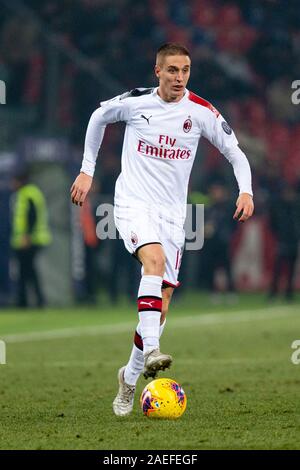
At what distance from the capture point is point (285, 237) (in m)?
23.2

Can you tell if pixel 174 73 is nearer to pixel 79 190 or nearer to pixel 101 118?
pixel 101 118

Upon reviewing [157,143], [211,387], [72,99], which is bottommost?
[211,387]

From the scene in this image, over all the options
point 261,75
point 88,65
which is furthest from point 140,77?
point 261,75

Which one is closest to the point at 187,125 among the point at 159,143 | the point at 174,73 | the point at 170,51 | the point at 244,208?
the point at 159,143

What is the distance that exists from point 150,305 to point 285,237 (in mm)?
15370

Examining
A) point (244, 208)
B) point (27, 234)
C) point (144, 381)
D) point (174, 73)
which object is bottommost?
point (144, 381)

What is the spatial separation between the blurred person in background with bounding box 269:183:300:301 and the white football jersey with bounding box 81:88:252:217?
567 inches

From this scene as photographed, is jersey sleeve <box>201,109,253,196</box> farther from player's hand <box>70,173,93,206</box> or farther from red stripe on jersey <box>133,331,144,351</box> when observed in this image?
red stripe on jersey <box>133,331,144,351</box>

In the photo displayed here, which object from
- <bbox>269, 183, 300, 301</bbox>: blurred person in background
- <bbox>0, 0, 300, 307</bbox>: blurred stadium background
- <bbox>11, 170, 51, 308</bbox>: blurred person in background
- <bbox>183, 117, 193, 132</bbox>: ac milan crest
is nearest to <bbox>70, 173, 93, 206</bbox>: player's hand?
<bbox>183, 117, 193, 132</bbox>: ac milan crest

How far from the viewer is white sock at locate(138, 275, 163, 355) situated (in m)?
8.01

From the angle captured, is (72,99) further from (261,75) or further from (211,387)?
(211,387)

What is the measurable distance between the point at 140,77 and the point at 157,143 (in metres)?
18.5

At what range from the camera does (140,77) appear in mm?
26875
